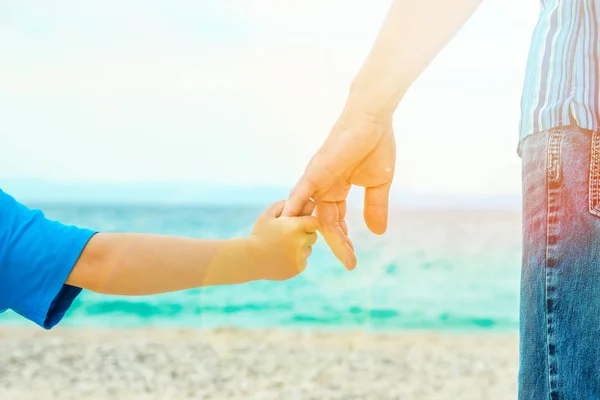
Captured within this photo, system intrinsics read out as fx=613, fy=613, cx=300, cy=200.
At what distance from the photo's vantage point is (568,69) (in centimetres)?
101

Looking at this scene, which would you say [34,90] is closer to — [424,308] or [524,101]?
[424,308]

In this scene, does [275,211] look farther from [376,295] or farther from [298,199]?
[376,295]

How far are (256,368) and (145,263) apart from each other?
4.34 m

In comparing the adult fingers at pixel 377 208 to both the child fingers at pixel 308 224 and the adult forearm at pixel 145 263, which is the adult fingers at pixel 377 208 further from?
the adult forearm at pixel 145 263

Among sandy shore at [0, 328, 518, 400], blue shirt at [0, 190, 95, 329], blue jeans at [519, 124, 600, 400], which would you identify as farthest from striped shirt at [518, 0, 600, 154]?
sandy shore at [0, 328, 518, 400]

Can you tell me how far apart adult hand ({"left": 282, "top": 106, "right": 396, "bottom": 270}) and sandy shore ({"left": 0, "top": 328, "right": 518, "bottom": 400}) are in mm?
3317

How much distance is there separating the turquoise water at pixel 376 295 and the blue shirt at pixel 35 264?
7.40 m

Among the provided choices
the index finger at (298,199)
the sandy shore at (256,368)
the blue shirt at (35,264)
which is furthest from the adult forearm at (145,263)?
the sandy shore at (256,368)

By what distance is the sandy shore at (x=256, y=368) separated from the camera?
4723 mm

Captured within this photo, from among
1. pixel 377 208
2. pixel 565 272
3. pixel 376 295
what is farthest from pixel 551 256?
pixel 376 295

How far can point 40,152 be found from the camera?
2100cm

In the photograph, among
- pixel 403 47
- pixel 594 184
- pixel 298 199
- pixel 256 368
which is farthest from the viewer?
pixel 256 368

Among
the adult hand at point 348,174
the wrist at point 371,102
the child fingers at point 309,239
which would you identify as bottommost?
the child fingers at point 309,239

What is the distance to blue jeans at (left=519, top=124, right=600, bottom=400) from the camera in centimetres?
97
